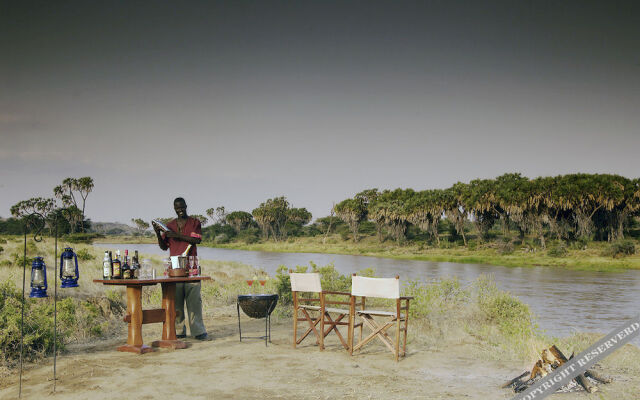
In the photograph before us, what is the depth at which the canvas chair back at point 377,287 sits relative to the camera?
627 cm

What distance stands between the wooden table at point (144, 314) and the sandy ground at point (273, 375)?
170mm

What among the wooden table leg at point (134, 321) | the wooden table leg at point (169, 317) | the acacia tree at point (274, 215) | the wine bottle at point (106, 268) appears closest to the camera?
the wine bottle at point (106, 268)

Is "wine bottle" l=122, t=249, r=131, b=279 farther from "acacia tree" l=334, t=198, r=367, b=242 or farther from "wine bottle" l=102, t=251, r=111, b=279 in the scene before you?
"acacia tree" l=334, t=198, r=367, b=242

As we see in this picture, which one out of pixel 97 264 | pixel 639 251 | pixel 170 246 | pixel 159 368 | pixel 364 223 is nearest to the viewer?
pixel 159 368

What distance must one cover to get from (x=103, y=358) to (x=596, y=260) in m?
36.3

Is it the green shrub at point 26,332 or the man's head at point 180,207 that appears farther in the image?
the man's head at point 180,207

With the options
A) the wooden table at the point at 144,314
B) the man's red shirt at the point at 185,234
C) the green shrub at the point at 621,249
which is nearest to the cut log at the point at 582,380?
the wooden table at the point at 144,314

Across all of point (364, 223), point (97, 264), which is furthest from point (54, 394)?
point (364, 223)

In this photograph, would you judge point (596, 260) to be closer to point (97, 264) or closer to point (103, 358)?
point (97, 264)

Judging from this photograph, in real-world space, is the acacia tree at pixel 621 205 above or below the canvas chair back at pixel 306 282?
above

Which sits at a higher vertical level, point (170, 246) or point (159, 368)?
point (170, 246)

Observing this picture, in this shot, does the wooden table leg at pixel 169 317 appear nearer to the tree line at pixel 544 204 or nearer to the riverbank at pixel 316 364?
the riverbank at pixel 316 364

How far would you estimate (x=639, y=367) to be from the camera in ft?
19.8

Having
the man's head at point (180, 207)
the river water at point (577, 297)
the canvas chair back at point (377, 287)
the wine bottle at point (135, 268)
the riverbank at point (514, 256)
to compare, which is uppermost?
the man's head at point (180, 207)
